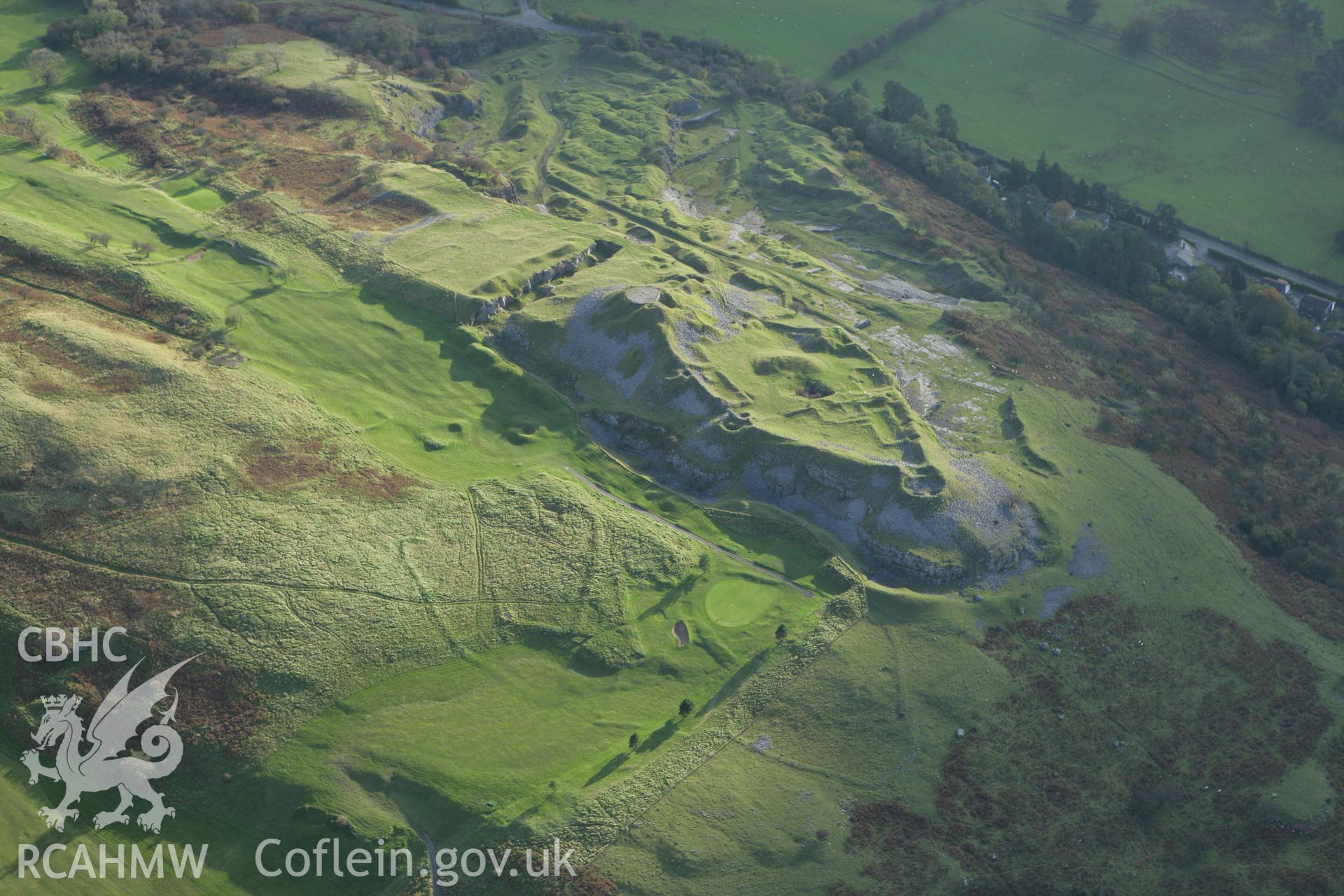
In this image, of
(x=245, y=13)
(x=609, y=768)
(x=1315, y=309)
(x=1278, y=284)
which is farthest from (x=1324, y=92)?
(x=245, y=13)

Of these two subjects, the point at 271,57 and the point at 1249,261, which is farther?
the point at 1249,261

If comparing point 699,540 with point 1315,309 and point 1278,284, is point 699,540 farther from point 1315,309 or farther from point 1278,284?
point 1278,284

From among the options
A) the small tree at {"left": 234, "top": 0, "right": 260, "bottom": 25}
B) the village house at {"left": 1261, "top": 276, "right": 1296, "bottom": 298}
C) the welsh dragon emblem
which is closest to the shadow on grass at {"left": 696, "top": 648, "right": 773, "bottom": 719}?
the welsh dragon emblem

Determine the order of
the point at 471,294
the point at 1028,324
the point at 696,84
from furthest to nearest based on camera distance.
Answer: the point at 696,84 < the point at 1028,324 < the point at 471,294

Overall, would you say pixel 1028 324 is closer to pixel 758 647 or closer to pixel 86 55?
pixel 758 647

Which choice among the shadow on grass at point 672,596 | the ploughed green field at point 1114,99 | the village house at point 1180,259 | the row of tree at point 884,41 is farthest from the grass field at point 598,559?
the row of tree at point 884,41

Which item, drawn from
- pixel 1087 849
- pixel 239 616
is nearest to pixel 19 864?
pixel 239 616
